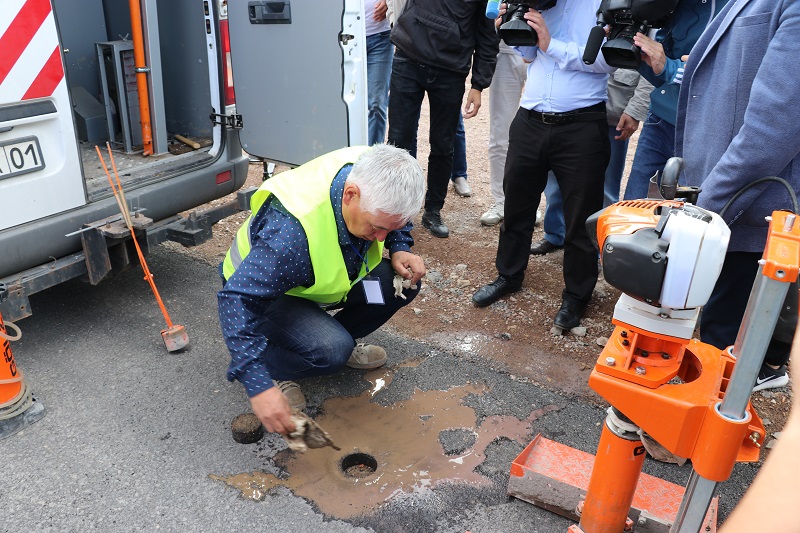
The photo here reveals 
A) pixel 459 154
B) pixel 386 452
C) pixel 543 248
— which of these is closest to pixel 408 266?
pixel 386 452

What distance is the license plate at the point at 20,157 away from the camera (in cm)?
268

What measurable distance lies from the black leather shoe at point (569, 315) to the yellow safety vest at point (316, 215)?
1.38 meters

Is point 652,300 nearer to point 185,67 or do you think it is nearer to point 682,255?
point 682,255

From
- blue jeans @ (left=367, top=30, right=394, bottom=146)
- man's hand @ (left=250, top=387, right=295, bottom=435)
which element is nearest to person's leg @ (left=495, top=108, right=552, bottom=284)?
man's hand @ (left=250, top=387, right=295, bottom=435)

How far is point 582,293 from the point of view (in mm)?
3398

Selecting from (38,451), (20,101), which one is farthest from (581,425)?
(20,101)

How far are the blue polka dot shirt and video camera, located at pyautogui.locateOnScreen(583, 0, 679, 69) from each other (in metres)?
1.23

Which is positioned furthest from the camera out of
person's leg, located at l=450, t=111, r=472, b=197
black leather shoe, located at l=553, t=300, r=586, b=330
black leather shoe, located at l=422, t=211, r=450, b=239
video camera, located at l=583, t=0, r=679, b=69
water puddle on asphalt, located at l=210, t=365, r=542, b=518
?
person's leg, located at l=450, t=111, r=472, b=197

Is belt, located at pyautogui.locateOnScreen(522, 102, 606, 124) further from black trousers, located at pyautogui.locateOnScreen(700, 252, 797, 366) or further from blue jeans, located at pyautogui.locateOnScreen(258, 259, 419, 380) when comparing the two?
blue jeans, located at pyautogui.locateOnScreen(258, 259, 419, 380)

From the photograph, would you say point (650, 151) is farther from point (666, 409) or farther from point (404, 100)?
point (666, 409)

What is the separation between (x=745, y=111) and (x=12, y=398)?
2845mm

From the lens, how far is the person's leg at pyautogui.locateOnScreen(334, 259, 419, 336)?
2.79 m

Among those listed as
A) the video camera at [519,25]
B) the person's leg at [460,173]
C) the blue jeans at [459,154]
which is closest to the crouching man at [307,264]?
the video camera at [519,25]

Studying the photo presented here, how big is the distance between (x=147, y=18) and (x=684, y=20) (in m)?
2.88
